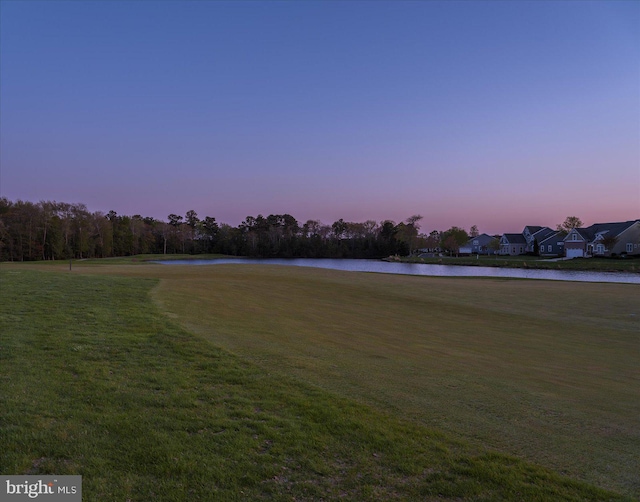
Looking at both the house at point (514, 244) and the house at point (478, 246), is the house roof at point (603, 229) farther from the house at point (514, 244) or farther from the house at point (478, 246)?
the house at point (478, 246)

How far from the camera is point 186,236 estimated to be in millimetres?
120125

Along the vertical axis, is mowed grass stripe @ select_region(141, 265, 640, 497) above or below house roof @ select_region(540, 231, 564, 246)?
below

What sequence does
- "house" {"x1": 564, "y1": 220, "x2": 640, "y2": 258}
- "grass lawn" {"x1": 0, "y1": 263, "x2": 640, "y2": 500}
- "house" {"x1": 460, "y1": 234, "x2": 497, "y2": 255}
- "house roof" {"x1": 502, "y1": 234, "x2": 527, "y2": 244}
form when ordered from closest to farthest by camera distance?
"grass lawn" {"x1": 0, "y1": 263, "x2": 640, "y2": 500} < "house" {"x1": 564, "y1": 220, "x2": 640, "y2": 258} < "house roof" {"x1": 502, "y1": 234, "x2": 527, "y2": 244} < "house" {"x1": 460, "y1": 234, "x2": 497, "y2": 255}

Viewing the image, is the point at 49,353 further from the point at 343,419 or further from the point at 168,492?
the point at 343,419

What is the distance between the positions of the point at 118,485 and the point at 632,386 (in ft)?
33.0

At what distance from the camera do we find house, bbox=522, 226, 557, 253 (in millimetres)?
100994

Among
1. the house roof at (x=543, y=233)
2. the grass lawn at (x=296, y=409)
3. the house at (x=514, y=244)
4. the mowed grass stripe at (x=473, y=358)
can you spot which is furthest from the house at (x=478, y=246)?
the grass lawn at (x=296, y=409)

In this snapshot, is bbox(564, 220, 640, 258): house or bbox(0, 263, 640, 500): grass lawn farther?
bbox(564, 220, 640, 258): house

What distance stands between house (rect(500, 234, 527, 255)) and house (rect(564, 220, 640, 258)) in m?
17.6

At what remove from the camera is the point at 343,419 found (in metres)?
5.29

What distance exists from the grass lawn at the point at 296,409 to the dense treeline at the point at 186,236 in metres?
80.9

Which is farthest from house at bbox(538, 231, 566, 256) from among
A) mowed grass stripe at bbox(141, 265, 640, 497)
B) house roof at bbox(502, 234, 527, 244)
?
mowed grass stripe at bbox(141, 265, 640, 497)

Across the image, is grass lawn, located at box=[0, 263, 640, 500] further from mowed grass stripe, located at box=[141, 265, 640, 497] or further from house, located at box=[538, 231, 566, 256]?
house, located at box=[538, 231, 566, 256]

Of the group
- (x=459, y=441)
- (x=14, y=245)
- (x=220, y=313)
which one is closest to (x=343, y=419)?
(x=459, y=441)
